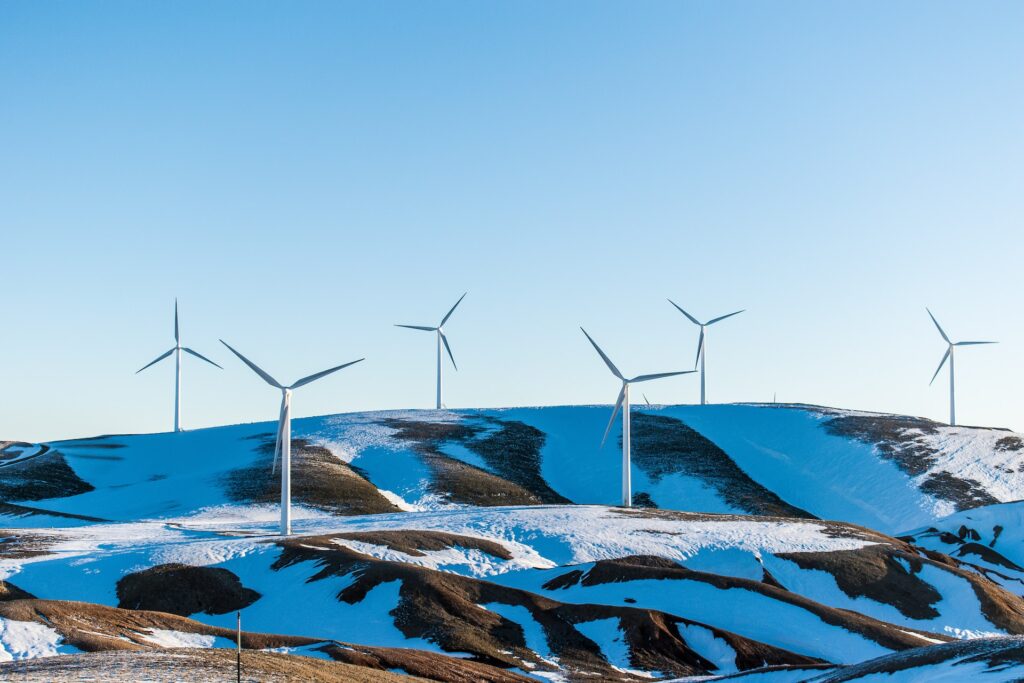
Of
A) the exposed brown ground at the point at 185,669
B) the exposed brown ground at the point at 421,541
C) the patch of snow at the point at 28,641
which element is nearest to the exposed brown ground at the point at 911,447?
the exposed brown ground at the point at 421,541

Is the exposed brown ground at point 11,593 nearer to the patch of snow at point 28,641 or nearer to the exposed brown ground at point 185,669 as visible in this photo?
the patch of snow at point 28,641

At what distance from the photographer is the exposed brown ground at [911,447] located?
13312cm

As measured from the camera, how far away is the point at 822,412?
170 metres

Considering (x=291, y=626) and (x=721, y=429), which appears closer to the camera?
(x=291, y=626)

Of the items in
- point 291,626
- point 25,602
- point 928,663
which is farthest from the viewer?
point 291,626

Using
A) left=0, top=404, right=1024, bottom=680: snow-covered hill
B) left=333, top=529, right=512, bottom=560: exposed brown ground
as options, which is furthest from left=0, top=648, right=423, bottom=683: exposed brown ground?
left=333, top=529, right=512, bottom=560: exposed brown ground

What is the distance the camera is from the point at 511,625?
2403 inches

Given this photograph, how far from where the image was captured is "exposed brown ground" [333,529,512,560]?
77.6 metres

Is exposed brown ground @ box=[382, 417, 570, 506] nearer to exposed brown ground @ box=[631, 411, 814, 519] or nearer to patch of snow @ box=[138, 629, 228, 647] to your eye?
exposed brown ground @ box=[631, 411, 814, 519]

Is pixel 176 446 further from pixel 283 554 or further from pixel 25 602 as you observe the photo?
pixel 25 602

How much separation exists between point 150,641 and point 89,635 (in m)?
2.58

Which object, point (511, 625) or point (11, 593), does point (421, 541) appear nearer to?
point (511, 625)

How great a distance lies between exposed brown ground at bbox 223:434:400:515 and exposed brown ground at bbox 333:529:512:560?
1010 inches

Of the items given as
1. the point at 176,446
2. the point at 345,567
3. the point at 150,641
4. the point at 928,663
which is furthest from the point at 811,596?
the point at 176,446
